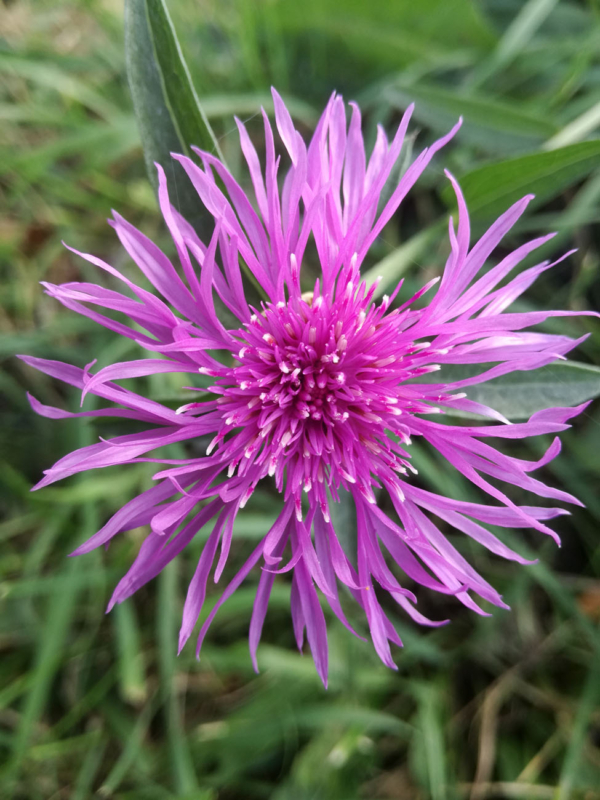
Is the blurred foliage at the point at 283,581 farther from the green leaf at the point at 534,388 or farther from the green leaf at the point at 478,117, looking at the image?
the green leaf at the point at 534,388

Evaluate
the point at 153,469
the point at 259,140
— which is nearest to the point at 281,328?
the point at 153,469

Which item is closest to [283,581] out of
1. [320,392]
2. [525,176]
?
[320,392]

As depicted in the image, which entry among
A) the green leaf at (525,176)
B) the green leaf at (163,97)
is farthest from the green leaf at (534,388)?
the green leaf at (163,97)

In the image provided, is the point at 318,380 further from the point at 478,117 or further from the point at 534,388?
the point at 478,117

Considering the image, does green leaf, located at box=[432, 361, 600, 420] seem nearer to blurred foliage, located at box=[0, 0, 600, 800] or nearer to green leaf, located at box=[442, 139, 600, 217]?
green leaf, located at box=[442, 139, 600, 217]

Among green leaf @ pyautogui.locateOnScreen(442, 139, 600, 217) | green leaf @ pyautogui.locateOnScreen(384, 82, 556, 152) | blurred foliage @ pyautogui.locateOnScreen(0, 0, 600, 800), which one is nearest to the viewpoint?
green leaf @ pyautogui.locateOnScreen(442, 139, 600, 217)

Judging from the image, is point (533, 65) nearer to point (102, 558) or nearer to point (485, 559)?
point (485, 559)

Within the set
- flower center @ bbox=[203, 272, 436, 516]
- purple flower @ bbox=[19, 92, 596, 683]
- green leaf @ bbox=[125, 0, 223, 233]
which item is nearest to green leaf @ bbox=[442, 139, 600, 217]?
purple flower @ bbox=[19, 92, 596, 683]
